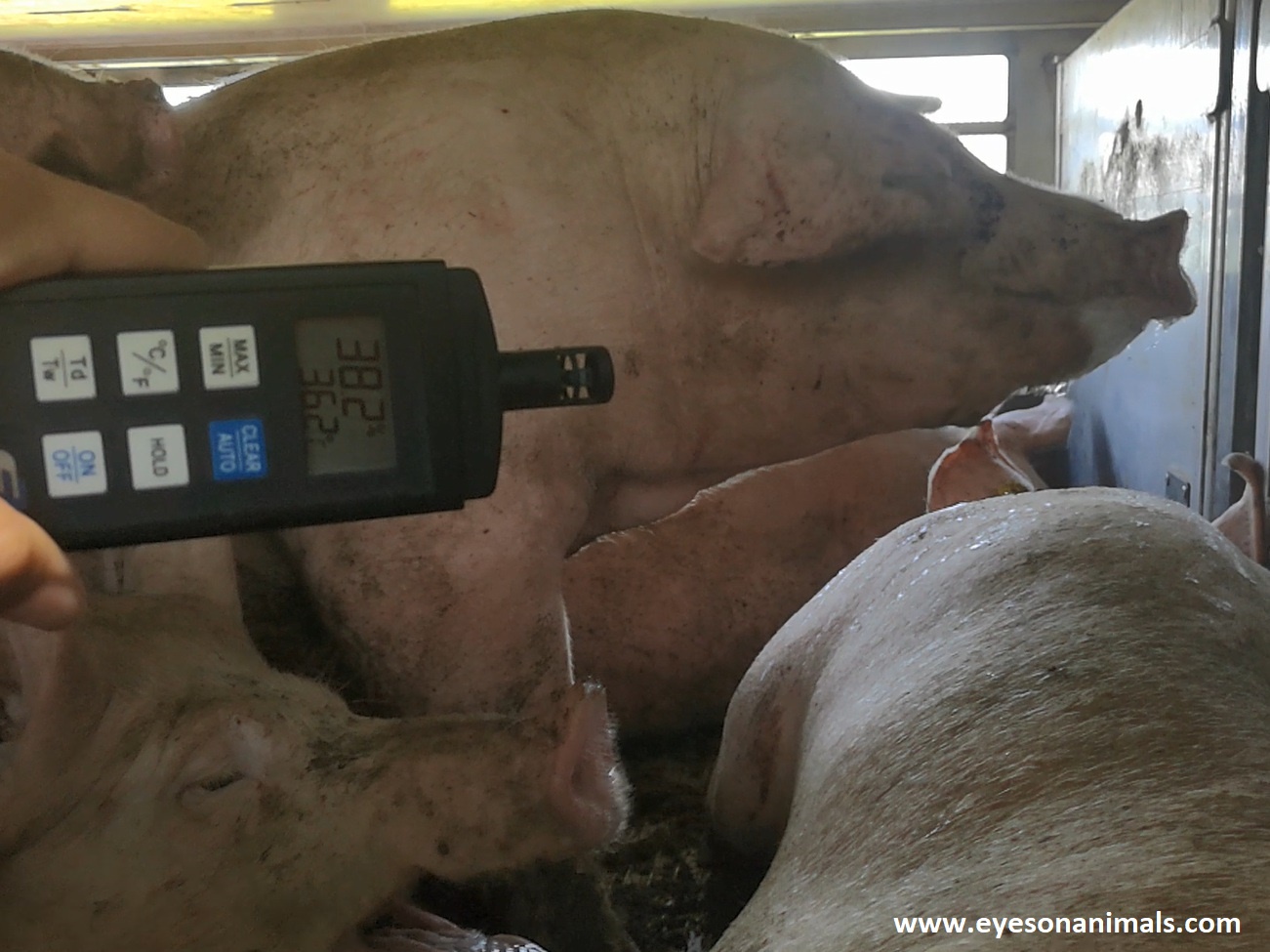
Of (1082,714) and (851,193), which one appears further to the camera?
(851,193)

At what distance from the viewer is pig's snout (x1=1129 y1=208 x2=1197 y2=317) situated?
3.34 ft

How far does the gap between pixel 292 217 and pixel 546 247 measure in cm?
18

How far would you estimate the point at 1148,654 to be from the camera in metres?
0.72

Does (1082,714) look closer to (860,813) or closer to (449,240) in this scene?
(860,813)

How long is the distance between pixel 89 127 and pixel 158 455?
430 millimetres

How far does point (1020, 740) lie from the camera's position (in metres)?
0.68

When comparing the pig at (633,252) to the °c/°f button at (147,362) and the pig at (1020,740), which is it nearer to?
the pig at (1020,740)

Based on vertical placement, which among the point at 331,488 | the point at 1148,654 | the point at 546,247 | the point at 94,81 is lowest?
the point at 1148,654

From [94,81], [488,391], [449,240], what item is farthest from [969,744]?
[94,81]

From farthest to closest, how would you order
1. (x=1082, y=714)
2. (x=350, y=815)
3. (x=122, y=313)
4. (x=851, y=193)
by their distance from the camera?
(x=851, y=193) < (x=350, y=815) < (x=1082, y=714) < (x=122, y=313)

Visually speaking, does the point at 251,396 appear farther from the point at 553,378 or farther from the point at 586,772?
the point at 586,772

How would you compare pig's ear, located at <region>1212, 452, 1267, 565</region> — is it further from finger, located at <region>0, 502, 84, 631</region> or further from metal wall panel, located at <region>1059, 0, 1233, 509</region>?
finger, located at <region>0, 502, 84, 631</region>

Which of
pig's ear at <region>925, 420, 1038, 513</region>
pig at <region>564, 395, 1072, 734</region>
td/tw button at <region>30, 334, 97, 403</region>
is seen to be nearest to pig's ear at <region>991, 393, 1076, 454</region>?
pig at <region>564, 395, 1072, 734</region>

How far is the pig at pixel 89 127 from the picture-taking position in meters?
0.78
